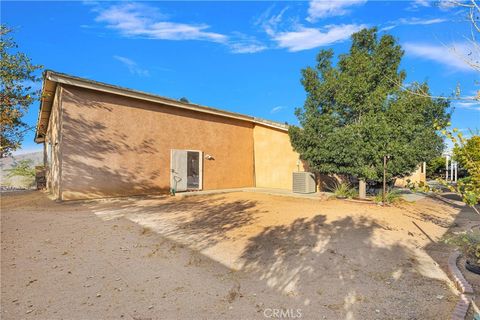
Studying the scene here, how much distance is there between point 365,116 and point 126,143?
9.02 m

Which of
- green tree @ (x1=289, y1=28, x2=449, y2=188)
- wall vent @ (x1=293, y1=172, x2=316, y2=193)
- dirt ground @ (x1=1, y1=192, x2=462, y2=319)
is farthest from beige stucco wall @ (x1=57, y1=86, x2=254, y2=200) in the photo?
green tree @ (x1=289, y1=28, x2=449, y2=188)

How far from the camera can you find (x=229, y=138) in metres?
14.5

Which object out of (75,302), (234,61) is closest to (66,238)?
(75,302)

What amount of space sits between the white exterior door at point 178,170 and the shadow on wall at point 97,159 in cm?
115

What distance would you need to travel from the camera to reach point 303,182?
1238cm

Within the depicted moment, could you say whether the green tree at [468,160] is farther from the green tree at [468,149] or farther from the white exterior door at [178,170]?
the white exterior door at [178,170]

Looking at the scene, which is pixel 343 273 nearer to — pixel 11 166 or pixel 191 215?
pixel 191 215

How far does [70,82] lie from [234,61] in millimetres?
9844

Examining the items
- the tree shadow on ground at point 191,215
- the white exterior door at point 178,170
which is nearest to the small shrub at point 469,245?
the tree shadow on ground at point 191,215

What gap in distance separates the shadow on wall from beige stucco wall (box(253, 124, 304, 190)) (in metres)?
6.55

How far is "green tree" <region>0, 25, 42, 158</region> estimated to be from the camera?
796cm

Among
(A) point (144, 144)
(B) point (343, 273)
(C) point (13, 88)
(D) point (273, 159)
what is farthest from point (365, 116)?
(C) point (13, 88)

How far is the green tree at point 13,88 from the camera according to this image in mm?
7965

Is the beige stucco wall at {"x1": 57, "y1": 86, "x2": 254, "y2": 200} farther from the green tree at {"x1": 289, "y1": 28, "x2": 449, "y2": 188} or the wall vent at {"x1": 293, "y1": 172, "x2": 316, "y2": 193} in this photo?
the green tree at {"x1": 289, "y1": 28, "x2": 449, "y2": 188}
